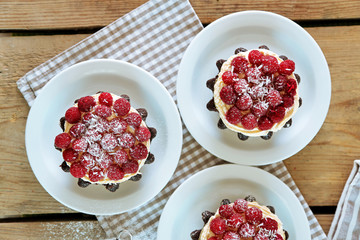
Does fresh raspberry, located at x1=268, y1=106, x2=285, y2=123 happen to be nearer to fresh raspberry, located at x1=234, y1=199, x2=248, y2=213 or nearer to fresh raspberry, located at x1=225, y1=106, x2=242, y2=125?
fresh raspberry, located at x1=225, y1=106, x2=242, y2=125

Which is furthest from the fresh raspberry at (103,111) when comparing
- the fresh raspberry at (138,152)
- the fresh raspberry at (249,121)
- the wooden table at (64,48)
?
the fresh raspberry at (249,121)

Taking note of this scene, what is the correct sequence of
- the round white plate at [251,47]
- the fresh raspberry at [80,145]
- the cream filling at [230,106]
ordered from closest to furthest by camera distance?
the fresh raspberry at [80,145] → the cream filling at [230,106] → the round white plate at [251,47]

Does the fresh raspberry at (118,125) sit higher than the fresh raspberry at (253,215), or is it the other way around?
the fresh raspberry at (118,125)

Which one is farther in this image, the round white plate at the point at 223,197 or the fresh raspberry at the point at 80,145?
the round white plate at the point at 223,197

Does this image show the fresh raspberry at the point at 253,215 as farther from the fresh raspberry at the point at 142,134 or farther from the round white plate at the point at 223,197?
the fresh raspberry at the point at 142,134

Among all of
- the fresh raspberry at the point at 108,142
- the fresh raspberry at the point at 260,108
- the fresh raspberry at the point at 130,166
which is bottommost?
the fresh raspberry at the point at 260,108
